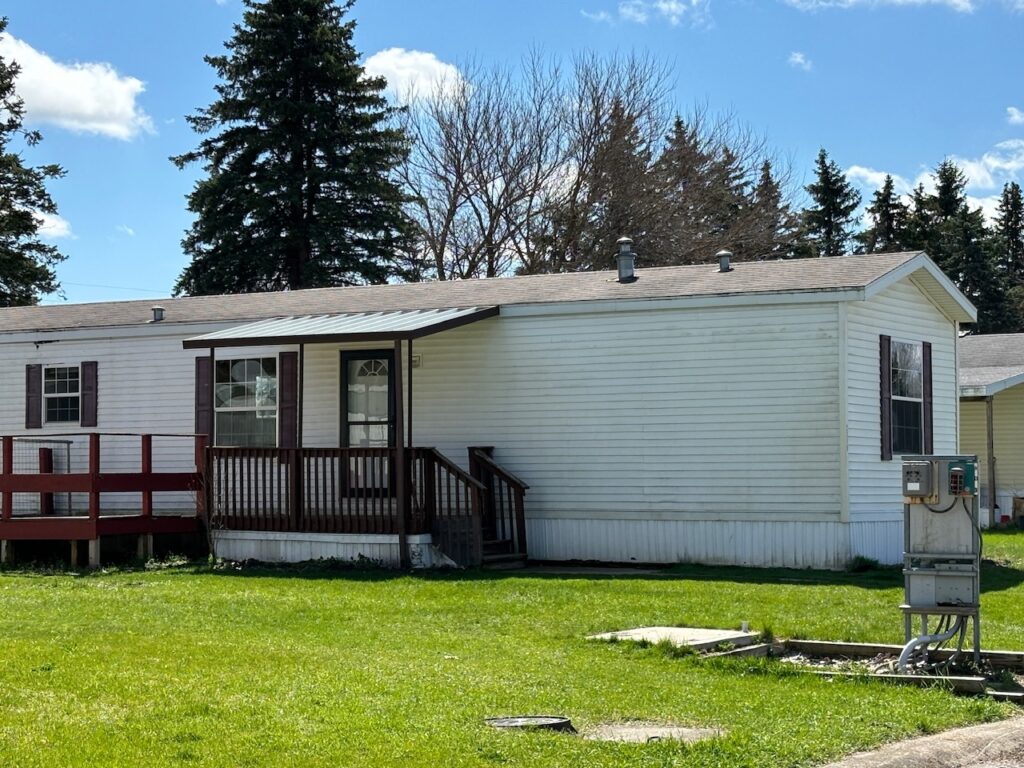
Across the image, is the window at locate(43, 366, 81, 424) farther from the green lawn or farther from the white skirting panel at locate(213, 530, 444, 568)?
the green lawn

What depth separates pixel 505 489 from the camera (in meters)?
17.4

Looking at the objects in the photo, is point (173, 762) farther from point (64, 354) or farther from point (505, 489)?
point (64, 354)

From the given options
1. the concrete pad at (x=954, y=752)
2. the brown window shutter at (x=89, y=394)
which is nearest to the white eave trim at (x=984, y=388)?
the brown window shutter at (x=89, y=394)

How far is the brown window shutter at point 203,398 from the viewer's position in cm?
1855

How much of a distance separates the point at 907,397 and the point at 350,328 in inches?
278

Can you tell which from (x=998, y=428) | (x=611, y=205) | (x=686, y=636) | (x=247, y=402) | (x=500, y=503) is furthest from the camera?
(x=611, y=205)

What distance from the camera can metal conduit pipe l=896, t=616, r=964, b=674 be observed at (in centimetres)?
882

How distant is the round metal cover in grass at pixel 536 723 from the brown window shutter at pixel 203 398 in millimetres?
11950

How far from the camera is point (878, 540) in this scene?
16.3 m

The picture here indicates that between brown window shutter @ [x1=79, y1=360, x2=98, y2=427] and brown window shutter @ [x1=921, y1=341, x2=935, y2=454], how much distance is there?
1146 centimetres

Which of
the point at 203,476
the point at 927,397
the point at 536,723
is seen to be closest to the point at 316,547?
the point at 203,476

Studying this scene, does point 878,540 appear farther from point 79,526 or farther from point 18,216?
point 18,216

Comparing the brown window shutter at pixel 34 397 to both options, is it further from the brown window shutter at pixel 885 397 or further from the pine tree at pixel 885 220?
the pine tree at pixel 885 220

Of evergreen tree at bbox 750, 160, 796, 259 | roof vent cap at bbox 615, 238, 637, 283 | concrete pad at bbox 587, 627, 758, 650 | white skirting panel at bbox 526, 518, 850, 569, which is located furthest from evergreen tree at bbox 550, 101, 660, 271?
concrete pad at bbox 587, 627, 758, 650
